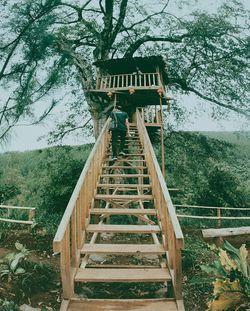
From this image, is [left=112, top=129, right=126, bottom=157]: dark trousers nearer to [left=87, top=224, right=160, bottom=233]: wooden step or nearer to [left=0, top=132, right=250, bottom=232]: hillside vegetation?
[left=87, top=224, right=160, bottom=233]: wooden step

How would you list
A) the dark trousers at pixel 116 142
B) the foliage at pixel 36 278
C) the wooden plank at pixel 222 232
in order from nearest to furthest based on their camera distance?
the foliage at pixel 36 278, the wooden plank at pixel 222 232, the dark trousers at pixel 116 142

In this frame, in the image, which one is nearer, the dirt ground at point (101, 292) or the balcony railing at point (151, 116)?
the dirt ground at point (101, 292)

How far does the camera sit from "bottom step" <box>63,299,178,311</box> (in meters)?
4.64

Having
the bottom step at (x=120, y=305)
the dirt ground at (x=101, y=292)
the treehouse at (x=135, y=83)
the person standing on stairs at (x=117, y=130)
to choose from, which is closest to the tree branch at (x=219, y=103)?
the treehouse at (x=135, y=83)

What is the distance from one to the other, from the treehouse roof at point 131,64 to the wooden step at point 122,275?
11807 millimetres

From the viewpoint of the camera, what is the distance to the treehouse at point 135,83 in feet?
49.9

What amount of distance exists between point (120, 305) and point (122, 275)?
1.71 feet

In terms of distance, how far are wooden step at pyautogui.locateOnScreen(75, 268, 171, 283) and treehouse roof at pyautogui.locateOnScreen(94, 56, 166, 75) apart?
1181cm

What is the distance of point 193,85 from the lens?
18.2m

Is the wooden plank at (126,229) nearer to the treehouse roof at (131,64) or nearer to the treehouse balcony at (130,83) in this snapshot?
the treehouse balcony at (130,83)

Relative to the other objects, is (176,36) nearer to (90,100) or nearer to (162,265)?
(90,100)

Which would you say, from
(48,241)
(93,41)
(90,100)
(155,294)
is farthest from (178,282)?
(93,41)

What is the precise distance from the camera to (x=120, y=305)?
473cm

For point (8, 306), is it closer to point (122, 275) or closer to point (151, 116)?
point (122, 275)
